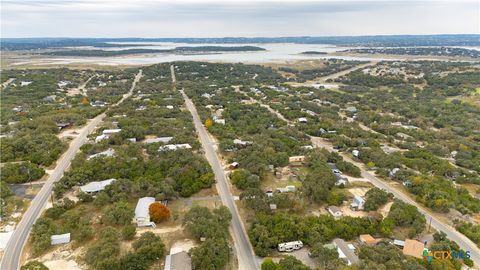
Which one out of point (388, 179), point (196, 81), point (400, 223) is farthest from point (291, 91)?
point (400, 223)

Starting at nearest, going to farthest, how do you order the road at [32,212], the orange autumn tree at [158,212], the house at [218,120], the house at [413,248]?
the road at [32,212] < the house at [413,248] < the orange autumn tree at [158,212] < the house at [218,120]

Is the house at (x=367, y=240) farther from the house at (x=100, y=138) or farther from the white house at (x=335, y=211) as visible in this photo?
the house at (x=100, y=138)

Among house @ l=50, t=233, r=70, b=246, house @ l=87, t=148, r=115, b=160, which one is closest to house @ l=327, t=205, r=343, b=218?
house @ l=50, t=233, r=70, b=246

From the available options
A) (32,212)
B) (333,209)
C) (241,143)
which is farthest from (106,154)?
(333,209)

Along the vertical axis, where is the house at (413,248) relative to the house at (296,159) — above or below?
below

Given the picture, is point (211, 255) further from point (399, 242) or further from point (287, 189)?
point (399, 242)

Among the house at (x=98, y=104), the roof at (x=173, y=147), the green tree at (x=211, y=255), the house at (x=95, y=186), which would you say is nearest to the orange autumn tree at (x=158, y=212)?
the green tree at (x=211, y=255)
